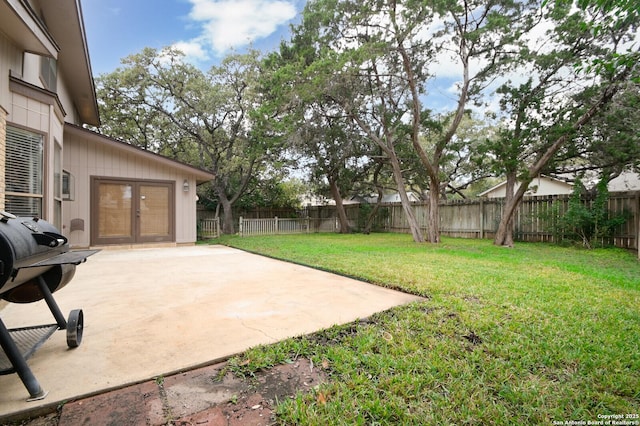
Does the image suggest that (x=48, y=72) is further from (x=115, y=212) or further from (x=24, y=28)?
(x=115, y=212)

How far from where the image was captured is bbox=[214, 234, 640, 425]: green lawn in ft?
4.77

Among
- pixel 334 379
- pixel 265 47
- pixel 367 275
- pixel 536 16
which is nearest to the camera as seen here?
pixel 334 379

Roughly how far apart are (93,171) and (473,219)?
1264cm

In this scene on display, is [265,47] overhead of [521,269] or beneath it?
overhead

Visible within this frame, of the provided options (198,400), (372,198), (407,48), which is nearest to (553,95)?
(407,48)

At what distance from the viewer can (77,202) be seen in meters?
7.54

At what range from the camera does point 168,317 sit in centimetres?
270

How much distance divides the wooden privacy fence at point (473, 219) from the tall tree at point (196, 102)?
346 cm

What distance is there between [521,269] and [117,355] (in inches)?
219

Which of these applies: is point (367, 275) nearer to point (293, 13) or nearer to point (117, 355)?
point (117, 355)

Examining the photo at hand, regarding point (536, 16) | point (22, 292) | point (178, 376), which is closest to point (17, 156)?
point (22, 292)

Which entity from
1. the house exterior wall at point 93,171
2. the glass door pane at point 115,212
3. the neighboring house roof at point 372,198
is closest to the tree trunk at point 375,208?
the neighboring house roof at point 372,198

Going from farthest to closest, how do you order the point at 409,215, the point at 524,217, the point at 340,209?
the point at 340,209 → the point at 409,215 → the point at 524,217

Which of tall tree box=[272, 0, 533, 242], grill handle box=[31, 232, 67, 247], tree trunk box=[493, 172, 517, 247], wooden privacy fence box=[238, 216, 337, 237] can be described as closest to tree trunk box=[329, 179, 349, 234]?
wooden privacy fence box=[238, 216, 337, 237]
